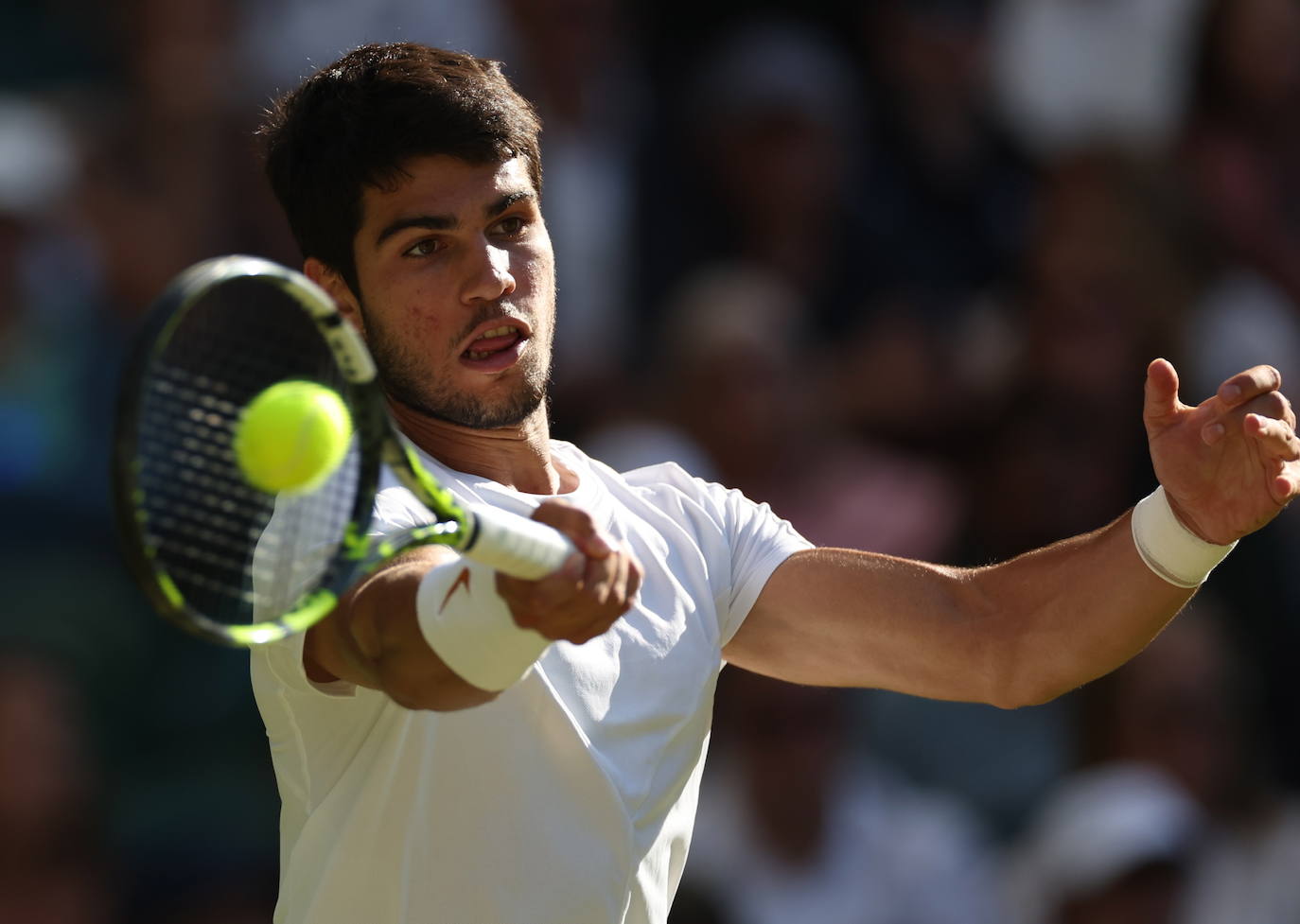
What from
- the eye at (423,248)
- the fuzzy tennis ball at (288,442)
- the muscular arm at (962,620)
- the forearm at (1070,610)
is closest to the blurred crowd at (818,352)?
the muscular arm at (962,620)

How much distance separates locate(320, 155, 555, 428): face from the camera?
3.04 meters

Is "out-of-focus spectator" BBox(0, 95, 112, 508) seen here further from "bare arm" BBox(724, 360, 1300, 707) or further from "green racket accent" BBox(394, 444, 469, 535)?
"green racket accent" BBox(394, 444, 469, 535)

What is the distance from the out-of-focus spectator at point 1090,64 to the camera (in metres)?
7.50

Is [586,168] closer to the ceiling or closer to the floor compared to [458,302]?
closer to the floor

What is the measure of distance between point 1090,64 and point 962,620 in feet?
16.0

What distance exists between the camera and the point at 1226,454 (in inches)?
119

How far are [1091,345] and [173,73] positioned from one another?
3317 mm

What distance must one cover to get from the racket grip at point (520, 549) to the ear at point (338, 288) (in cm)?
78

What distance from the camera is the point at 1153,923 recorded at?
5422mm

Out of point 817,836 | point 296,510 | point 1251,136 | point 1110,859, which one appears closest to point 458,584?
point 296,510

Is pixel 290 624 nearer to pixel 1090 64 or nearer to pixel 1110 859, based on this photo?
pixel 1110 859

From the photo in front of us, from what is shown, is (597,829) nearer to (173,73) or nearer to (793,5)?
(173,73)

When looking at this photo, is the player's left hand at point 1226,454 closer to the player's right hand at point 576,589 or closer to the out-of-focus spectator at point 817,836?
the player's right hand at point 576,589

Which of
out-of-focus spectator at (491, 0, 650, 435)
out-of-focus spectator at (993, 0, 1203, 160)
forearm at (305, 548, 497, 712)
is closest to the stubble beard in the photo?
forearm at (305, 548, 497, 712)
